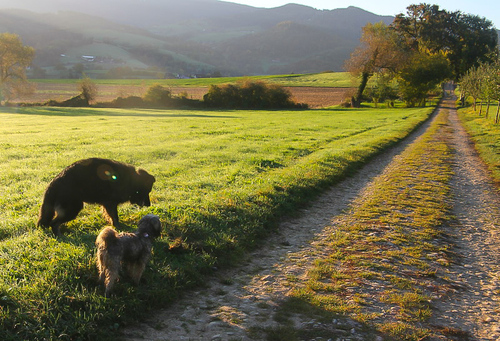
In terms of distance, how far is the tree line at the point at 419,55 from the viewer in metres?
64.8

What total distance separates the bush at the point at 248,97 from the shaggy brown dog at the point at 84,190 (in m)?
59.4

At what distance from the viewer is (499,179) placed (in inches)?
495

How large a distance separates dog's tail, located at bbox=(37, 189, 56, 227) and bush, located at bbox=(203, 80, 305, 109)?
197 ft

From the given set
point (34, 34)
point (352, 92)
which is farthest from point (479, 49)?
point (34, 34)

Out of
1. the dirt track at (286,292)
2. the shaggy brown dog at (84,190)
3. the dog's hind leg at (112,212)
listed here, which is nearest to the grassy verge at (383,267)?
the dirt track at (286,292)

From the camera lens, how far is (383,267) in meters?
5.88

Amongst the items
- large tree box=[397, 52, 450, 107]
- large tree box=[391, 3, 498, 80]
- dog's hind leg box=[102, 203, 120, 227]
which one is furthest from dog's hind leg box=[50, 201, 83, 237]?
large tree box=[391, 3, 498, 80]

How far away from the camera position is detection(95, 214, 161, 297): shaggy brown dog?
4.26m

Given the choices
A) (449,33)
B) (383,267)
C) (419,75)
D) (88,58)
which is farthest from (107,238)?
(88,58)

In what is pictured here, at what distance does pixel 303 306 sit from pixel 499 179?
38.2 ft

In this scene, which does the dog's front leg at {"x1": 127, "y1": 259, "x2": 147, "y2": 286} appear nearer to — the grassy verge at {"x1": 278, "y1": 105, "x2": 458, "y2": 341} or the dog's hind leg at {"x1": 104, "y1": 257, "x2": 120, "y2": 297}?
the dog's hind leg at {"x1": 104, "y1": 257, "x2": 120, "y2": 297}

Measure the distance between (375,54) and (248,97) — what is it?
2533 centimetres

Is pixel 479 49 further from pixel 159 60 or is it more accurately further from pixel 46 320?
pixel 159 60

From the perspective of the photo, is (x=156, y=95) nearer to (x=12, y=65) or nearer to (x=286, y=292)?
(x=12, y=65)
